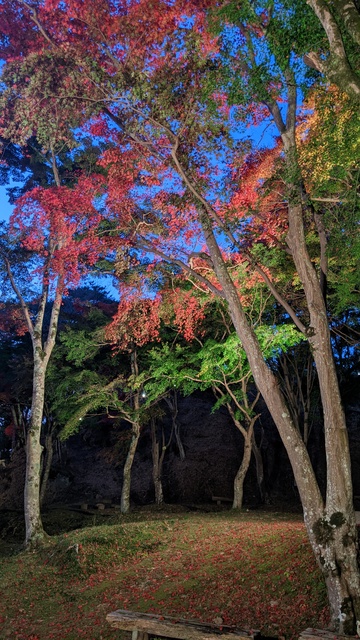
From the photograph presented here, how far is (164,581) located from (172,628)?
3267mm

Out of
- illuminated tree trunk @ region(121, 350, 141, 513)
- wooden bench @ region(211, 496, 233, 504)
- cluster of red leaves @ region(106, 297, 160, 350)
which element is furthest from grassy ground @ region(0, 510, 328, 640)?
wooden bench @ region(211, 496, 233, 504)

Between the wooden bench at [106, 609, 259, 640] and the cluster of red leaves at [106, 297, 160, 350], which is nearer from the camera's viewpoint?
the wooden bench at [106, 609, 259, 640]

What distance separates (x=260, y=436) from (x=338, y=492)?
71.0ft

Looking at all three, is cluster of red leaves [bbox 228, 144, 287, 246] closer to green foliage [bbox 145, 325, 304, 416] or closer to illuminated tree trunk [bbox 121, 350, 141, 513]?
green foliage [bbox 145, 325, 304, 416]

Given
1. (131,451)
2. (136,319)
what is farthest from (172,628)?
(131,451)

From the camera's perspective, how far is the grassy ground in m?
6.91

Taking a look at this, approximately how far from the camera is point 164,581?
28.5 ft

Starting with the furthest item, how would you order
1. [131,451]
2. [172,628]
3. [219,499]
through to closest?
[219,499], [131,451], [172,628]

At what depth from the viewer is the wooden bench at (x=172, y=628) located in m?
5.34

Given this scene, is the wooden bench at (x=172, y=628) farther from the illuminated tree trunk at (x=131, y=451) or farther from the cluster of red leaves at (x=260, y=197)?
the illuminated tree trunk at (x=131, y=451)

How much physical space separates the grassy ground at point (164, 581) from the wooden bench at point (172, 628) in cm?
110

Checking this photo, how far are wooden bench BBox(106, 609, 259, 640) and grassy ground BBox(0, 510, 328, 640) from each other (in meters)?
1.10

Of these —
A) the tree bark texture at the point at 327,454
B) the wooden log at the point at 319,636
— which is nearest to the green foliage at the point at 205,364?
the tree bark texture at the point at 327,454

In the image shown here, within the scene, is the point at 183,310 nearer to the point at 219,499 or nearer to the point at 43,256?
the point at 43,256
